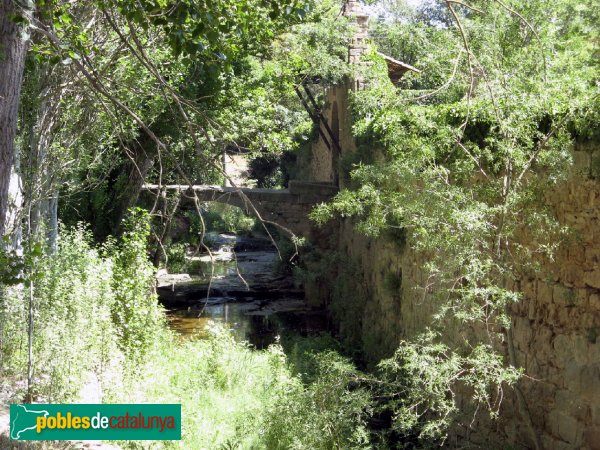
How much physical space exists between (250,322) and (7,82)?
13981mm

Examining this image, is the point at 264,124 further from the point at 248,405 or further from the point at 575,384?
the point at 575,384

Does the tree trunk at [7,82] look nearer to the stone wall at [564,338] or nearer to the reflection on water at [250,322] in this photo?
the stone wall at [564,338]

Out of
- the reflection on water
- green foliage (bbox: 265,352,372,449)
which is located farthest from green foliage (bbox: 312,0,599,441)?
the reflection on water

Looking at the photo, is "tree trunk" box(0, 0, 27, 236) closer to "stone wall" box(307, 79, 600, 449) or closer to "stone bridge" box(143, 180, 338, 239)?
"stone wall" box(307, 79, 600, 449)

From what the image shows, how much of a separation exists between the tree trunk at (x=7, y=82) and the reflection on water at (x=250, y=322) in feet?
37.4

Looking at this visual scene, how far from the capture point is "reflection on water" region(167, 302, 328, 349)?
53.5 ft

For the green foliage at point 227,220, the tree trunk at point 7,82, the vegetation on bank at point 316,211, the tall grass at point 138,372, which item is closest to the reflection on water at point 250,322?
the vegetation on bank at point 316,211

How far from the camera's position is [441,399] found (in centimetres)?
642

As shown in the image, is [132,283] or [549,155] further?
[132,283]

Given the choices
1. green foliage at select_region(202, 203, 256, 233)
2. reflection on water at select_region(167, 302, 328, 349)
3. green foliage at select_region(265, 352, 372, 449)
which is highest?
green foliage at select_region(202, 203, 256, 233)

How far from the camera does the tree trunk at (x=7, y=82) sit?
13.9 feet

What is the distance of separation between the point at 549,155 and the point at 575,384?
2.18 metres

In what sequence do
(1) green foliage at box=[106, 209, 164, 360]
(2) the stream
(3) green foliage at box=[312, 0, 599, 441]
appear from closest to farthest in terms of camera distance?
(3) green foliage at box=[312, 0, 599, 441] < (1) green foliage at box=[106, 209, 164, 360] < (2) the stream

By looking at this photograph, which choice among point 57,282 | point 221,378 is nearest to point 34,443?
point 57,282
